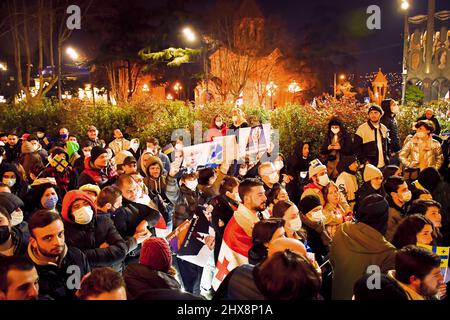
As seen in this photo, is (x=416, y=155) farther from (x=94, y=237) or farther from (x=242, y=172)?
(x=94, y=237)

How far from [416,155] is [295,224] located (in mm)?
4053

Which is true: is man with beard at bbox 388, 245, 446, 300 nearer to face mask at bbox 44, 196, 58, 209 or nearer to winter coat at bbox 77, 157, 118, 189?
face mask at bbox 44, 196, 58, 209

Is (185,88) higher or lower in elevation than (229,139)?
higher

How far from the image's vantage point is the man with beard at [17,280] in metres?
2.78

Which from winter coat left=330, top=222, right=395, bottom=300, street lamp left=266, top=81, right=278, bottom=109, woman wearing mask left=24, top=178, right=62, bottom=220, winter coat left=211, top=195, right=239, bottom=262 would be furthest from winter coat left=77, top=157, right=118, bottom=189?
street lamp left=266, top=81, right=278, bottom=109

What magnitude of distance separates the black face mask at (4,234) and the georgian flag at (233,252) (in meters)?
1.85

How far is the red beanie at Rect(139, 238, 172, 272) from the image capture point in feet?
11.1

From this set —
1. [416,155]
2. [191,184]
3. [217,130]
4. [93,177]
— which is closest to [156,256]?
[191,184]

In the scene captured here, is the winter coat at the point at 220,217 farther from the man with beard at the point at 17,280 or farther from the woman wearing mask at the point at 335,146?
the woman wearing mask at the point at 335,146

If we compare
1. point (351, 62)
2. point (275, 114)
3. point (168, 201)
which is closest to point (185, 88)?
point (351, 62)

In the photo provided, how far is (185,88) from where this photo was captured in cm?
3272

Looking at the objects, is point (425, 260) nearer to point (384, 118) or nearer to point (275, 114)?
point (384, 118)

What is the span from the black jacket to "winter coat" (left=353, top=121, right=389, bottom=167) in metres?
5.23

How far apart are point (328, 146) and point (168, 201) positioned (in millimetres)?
3195
